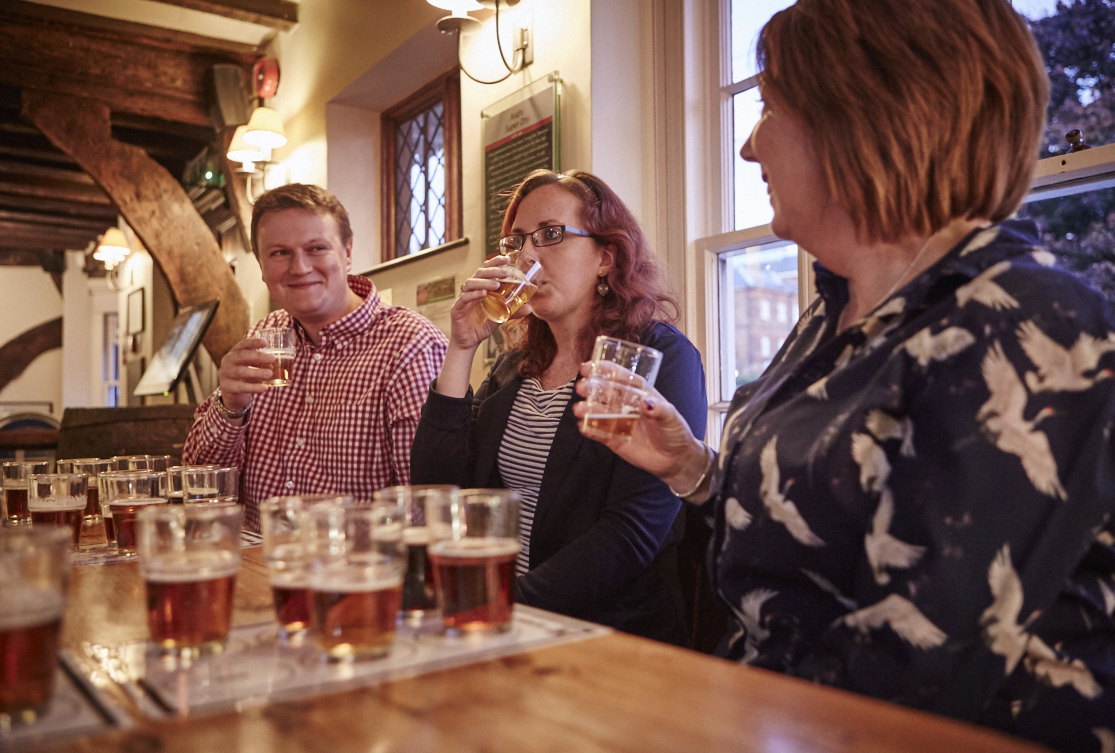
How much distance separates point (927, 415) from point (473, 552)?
0.51m

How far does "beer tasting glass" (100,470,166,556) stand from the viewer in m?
1.47

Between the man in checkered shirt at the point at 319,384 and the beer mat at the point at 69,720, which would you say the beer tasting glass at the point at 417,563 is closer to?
the beer mat at the point at 69,720

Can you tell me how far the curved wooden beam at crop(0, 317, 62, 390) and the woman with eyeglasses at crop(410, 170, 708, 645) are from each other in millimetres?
13004

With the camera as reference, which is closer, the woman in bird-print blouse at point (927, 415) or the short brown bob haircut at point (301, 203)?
the woman in bird-print blouse at point (927, 415)

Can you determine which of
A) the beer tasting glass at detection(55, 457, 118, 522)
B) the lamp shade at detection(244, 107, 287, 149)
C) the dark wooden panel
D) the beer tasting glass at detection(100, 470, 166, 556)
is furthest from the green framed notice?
the lamp shade at detection(244, 107, 287, 149)

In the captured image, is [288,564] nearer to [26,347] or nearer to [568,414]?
[568,414]

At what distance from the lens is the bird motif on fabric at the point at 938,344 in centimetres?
95

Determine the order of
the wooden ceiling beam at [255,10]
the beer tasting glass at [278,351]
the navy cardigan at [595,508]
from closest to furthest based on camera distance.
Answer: the navy cardigan at [595,508] → the beer tasting glass at [278,351] → the wooden ceiling beam at [255,10]

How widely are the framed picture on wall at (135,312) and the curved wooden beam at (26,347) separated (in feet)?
13.0

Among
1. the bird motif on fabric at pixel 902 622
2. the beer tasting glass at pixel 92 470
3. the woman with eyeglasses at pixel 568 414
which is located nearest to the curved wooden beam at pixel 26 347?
the beer tasting glass at pixel 92 470

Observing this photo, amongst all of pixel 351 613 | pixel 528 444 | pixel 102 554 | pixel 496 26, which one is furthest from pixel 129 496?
pixel 496 26

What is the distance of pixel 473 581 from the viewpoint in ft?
2.80

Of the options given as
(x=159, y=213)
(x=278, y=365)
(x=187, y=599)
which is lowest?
(x=187, y=599)

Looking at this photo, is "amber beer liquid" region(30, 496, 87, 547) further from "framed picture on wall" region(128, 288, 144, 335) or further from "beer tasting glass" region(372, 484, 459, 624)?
"framed picture on wall" region(128, 288, 144, 335)
